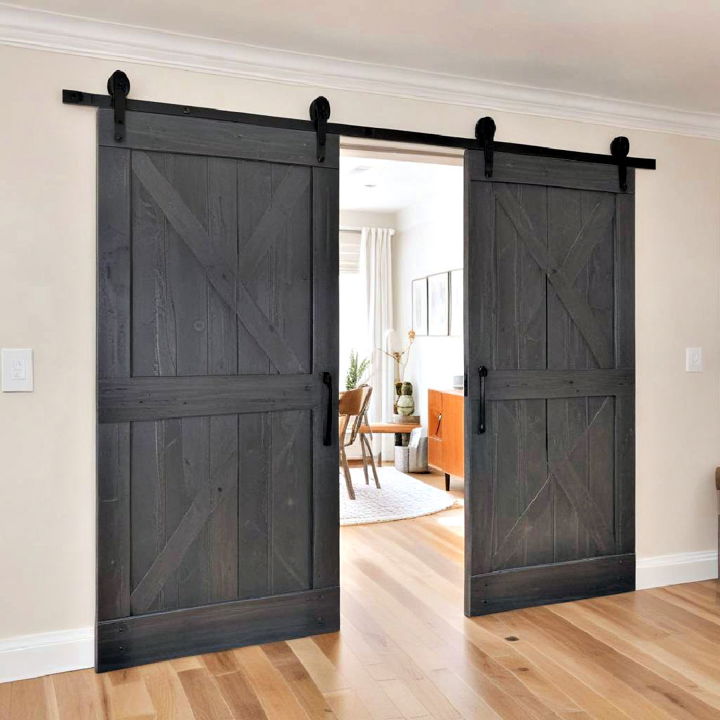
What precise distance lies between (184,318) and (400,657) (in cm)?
158

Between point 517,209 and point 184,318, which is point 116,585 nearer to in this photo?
point 184,318

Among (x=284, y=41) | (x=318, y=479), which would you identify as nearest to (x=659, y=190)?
(x=284, y=41)

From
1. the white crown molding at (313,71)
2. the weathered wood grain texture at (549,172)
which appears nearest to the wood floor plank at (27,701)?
the white crown molding at (313,71)

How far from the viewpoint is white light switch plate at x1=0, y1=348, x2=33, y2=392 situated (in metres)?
2.66

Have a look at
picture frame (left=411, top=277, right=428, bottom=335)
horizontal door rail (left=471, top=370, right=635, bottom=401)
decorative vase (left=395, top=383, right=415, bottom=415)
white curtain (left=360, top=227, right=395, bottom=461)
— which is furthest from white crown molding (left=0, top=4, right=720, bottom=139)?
white curtain (left=360, top=227, right=395, bottom=461)

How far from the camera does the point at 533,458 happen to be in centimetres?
344

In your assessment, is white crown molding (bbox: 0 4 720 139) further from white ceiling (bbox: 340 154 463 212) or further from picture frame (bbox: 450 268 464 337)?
picture frame (bbox: 450 268 464 337)

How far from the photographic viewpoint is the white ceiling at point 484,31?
8.42 ft

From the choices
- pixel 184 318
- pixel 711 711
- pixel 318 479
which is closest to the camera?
pixel 711 711

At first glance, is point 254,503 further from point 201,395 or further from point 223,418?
point 201,395

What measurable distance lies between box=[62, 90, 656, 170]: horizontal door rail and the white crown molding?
163 mm

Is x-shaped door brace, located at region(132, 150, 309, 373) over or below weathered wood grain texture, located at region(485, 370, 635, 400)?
over

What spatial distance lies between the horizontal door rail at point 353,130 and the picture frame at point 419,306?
3.66 meters

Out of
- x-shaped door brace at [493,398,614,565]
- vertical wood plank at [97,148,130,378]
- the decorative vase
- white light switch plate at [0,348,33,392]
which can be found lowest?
x-shaped door brace at [493,398,614,565]
